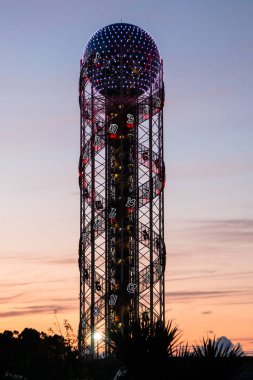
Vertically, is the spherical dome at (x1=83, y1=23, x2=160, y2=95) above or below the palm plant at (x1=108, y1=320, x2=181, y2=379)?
above

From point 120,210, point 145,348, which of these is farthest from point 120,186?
point 145,348

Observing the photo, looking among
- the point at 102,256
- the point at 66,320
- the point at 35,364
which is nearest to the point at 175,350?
the point at 66,320

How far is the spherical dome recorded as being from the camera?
121062mm

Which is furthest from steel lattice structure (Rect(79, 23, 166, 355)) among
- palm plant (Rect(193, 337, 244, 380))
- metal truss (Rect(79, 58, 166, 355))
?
palm plant (Rect(193, 337, 244, 380))

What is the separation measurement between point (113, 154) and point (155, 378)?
7149 centimetres

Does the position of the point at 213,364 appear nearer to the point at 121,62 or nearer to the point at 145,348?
the point at 145,348

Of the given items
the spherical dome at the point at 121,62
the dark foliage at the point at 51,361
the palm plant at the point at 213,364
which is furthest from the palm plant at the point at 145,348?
the spherical dome at the point at 121,62

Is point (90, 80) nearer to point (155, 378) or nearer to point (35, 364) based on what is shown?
point (35, 364)

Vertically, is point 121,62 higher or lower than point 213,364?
higher

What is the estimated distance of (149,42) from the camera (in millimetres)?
125625

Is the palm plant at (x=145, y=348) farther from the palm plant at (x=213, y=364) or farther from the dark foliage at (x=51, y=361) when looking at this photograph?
the dark foliage at (x=51, y=361)

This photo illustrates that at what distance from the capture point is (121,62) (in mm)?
121438

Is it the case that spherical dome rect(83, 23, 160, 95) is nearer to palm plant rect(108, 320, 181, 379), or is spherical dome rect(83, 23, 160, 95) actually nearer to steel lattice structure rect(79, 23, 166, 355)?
steel lattice structure rect(79, 23, 166, 355)

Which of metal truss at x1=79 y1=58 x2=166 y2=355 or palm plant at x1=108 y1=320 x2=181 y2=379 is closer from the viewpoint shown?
palm plant at x1=108 y1=320 x2=181 y2=379
